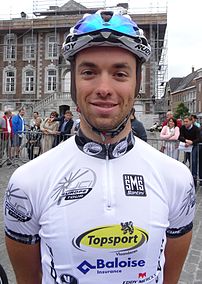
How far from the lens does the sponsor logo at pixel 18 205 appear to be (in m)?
1.35

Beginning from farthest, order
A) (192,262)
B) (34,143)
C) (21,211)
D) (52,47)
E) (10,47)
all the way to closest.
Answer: (10,47) → (52,47) → (34,143) → (192,262) → (21,211)

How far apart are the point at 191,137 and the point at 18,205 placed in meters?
7.72

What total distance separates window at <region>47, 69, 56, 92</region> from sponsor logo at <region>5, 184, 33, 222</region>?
40.2m

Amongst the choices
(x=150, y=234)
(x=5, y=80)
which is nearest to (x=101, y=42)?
(x=150, y=234)

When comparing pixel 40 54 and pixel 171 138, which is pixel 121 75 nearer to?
pixel 171 138

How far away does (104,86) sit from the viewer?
1.29 meters

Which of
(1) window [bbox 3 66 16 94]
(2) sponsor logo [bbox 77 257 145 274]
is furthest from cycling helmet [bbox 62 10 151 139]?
(1) window [bbox 3 66 16 94]

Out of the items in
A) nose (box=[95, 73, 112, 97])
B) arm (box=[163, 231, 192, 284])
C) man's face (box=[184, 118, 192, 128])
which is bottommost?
arm (box=[163, 231, 192, 284])

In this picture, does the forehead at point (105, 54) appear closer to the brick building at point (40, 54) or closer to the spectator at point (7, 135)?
the spectator at point (7, 135)

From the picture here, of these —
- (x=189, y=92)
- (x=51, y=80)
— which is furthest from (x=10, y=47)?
(x=189, y=92)

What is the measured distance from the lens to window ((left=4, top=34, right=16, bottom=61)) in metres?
41.9

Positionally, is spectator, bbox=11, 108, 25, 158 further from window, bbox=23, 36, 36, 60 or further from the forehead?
window, bbox=23, 36, 36, 60

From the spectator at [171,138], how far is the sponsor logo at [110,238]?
759 cm

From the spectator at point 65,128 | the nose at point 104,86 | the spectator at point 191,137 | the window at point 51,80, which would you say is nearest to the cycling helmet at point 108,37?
the nose at point 104,86
